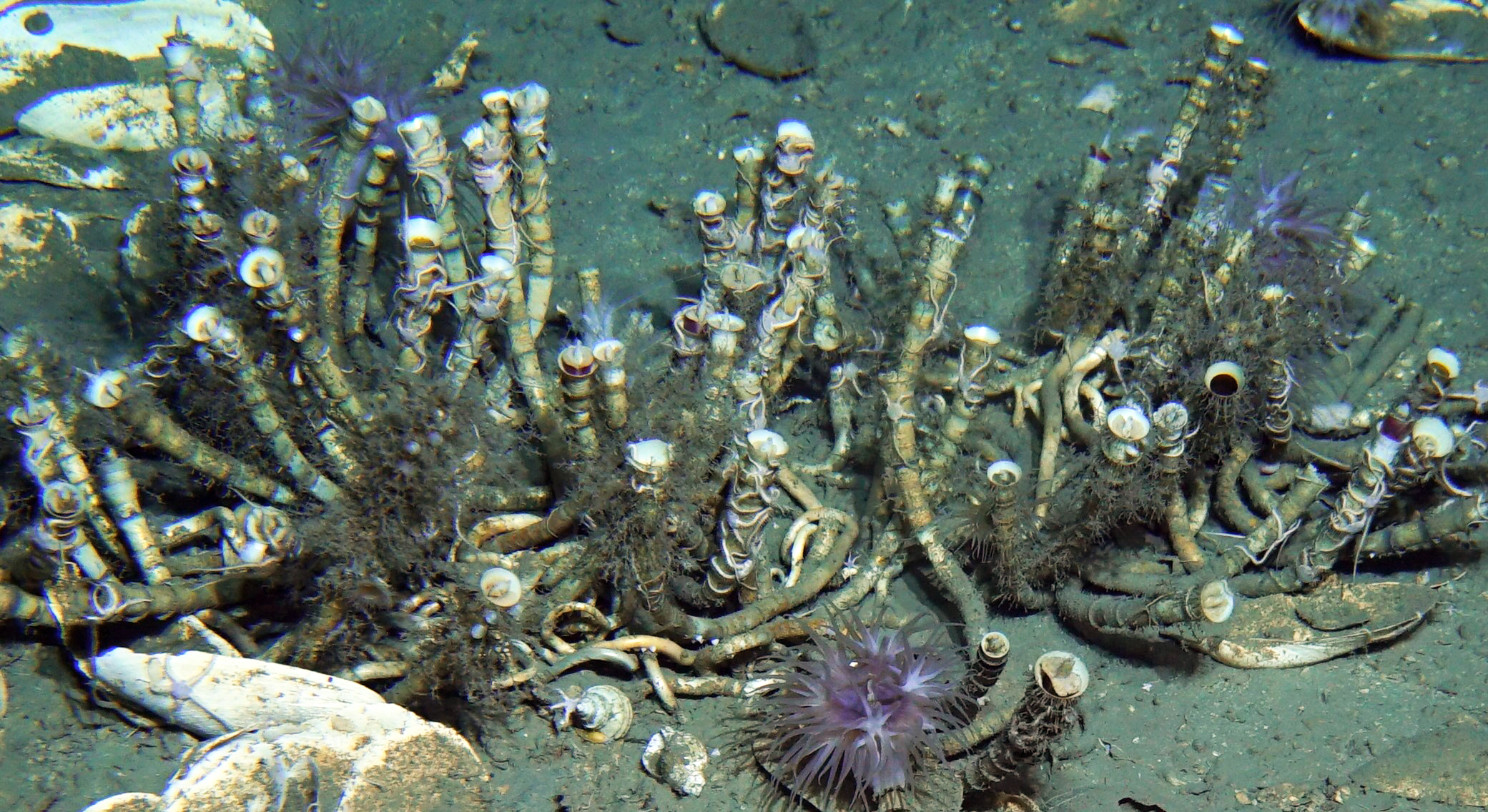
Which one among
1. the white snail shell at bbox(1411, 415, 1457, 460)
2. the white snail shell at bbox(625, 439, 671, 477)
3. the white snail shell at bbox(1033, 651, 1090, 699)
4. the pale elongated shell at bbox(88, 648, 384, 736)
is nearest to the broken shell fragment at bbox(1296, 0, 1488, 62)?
the white snail shell at bbox(1411, 415, 1457, 460)

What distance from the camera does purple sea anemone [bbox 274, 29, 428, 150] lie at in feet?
15.4

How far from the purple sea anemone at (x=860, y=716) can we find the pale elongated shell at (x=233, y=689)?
4.14ft

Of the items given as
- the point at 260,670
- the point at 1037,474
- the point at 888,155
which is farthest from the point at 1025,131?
the point at 260,670

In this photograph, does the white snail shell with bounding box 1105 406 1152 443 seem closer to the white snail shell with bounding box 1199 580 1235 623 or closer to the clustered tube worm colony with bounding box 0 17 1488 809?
the clustered tube worm colony with bounding box 0 17 1488 809

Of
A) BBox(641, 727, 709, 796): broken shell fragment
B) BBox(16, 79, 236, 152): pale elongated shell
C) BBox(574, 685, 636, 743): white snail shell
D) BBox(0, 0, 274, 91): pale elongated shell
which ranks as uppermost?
BBox(0, 0, 274, 91): pale elongated shell

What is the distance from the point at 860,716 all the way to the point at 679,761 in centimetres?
63

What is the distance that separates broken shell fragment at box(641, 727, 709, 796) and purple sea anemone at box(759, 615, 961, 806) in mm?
216

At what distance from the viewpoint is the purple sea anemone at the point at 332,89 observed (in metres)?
4.70

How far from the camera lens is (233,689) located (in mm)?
2635

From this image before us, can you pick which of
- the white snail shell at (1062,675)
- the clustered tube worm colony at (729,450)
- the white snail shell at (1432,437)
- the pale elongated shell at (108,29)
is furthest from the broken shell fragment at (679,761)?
the pale elongated shell at (108,29)

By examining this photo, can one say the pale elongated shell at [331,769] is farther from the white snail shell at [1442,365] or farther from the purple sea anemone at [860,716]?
the white snail shell at [1442,365]

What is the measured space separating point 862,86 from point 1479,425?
3554 millimetres

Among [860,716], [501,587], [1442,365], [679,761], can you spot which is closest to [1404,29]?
[1442,365]

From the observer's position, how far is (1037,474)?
3.84 meters
